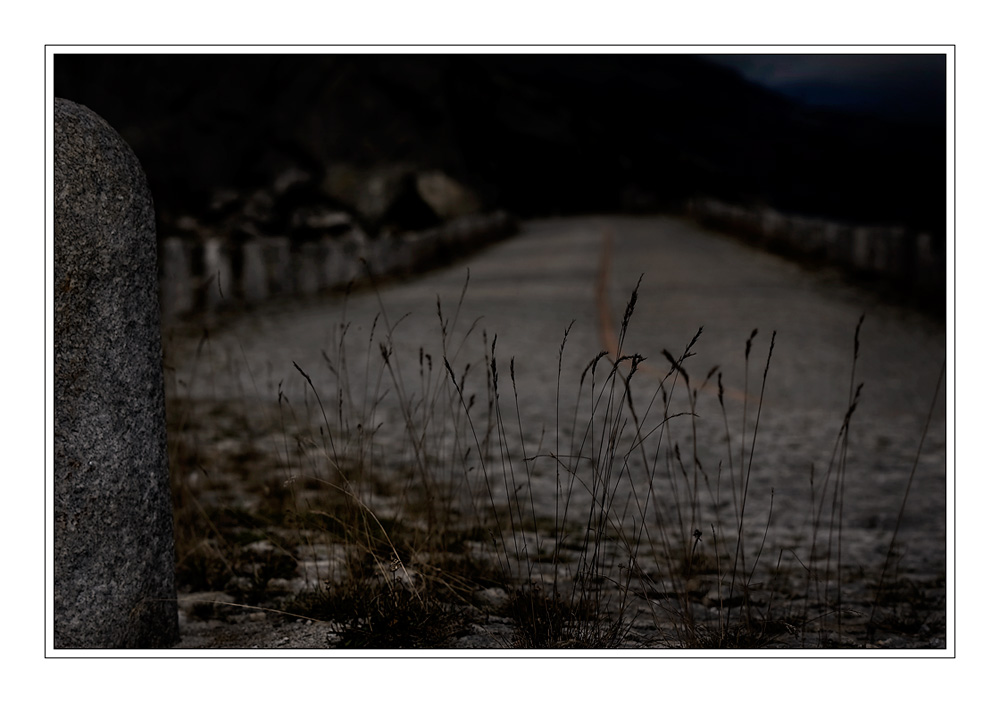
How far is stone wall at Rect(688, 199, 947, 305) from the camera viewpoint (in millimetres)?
11000

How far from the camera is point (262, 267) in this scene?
11453mm

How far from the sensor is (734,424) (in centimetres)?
595

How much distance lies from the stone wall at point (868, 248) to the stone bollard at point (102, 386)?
1003 centimetres

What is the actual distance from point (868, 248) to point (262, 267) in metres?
8.12

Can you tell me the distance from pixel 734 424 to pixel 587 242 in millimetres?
14642

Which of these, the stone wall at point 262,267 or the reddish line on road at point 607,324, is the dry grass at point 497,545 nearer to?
the reddish line on road at point 607,324

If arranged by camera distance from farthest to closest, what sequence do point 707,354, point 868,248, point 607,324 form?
point 868,248, point 607,324, point 707,354

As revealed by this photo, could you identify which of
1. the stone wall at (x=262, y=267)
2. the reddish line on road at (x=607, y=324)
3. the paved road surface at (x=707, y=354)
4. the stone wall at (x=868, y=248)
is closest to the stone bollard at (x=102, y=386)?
the paved road surface at (x=707, y=354)

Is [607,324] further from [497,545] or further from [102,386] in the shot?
[102,386]

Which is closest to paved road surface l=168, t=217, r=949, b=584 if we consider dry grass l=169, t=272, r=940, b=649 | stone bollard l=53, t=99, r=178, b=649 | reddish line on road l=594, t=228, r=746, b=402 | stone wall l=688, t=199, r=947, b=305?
reddish line on road l=594, t=228, r=746, b=402

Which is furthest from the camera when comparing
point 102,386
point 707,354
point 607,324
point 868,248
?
point 868,248

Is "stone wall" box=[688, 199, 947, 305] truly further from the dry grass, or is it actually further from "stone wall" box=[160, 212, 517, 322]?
the dry grass

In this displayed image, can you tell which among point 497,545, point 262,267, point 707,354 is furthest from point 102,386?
point 262,267
